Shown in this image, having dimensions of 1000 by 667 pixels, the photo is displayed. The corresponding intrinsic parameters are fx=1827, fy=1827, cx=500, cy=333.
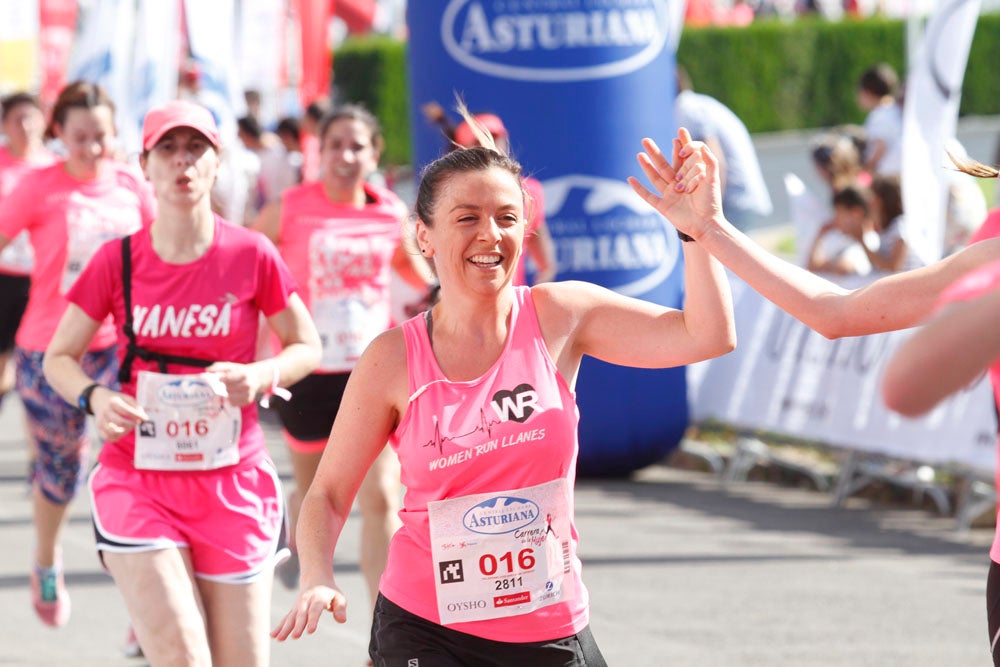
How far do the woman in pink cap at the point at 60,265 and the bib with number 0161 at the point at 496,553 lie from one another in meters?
3.74

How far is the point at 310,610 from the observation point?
3.54m

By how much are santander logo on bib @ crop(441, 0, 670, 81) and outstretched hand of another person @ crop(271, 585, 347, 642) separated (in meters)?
7.14

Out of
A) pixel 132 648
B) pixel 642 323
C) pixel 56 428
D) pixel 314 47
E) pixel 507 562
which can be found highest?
pixel 314 47

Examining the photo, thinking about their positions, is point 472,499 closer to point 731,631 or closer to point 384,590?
point 384,590

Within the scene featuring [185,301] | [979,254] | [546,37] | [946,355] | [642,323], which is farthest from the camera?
[546,37]

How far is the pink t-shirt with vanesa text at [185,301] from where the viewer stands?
198 inches

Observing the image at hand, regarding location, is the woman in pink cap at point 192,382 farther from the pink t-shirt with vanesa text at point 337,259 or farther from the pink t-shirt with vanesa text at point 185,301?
the pink t-shirt with vanesa text at point 337,259

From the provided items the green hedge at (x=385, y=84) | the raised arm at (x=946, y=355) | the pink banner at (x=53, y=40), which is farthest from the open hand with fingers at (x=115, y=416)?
the green hedge at (x=385, y=84)

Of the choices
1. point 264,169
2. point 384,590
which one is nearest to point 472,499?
point 384,590

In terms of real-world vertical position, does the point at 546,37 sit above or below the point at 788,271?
above

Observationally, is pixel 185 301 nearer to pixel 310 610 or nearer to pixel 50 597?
pixel 310 610

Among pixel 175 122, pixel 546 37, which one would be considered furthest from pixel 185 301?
pixel 546 37

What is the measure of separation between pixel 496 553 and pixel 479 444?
0.24m

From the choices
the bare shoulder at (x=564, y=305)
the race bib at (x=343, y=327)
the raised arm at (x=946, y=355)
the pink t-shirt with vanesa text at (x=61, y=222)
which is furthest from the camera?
the pink t-shirt with vanesa text at (x=61, y=222)
